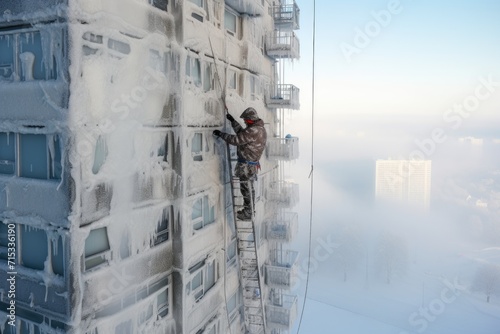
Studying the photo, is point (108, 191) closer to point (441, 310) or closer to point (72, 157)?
point (72, 157)

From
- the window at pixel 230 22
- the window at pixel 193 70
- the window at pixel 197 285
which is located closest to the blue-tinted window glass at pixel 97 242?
the window at pixel 197 285

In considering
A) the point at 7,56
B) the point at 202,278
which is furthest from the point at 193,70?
the point at 202,278

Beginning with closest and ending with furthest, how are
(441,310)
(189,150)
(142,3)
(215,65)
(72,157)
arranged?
(72,157), (142,3), (189,150), (215,65), (441,310)

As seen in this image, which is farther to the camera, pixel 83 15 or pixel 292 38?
pixel 292 38

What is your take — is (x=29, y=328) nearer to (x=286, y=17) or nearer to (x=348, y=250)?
(x=286, y=17)

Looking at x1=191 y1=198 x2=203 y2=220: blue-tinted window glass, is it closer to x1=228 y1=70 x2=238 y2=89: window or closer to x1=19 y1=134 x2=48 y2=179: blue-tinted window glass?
x1=19 y1=134 x2=48 y2=179: blue-tinted window glass

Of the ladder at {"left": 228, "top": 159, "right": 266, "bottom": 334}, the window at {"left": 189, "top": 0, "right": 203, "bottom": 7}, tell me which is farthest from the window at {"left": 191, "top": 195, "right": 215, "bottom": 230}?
the window at {"left": 189, "top": 0, "right": 203, "bottom": 7}

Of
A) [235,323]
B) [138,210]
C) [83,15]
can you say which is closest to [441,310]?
[235,323]
